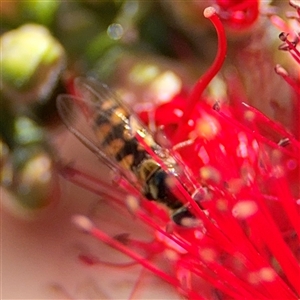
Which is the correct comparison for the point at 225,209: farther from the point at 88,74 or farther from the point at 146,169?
the point at 88,74

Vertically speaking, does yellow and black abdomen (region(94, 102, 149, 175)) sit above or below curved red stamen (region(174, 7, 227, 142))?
below

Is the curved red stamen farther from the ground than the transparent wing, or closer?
farther from the ground

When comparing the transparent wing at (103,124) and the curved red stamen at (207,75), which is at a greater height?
the curved red stamen at (207,75)

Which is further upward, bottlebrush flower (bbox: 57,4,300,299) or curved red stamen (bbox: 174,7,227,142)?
curved red stamen (bbox: 174,7,227,142)

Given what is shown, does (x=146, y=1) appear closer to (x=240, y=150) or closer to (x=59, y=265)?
(x=240, y=150)
